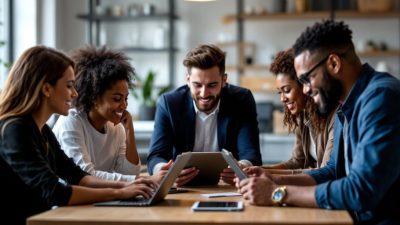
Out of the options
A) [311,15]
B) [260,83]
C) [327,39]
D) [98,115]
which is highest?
[311,15]

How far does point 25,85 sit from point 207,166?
0.81 metres

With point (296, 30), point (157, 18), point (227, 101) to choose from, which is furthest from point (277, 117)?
point (227, 101)

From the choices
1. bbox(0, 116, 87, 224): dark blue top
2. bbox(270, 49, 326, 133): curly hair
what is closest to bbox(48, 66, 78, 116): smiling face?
bbox(0, 116, 87, 224): dark blue top

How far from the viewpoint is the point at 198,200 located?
2.21 meters

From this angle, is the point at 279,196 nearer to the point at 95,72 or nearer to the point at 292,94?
the point at 292,94

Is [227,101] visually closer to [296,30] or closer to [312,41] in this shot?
[312,41]

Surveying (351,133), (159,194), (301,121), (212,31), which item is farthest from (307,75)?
(212,31)

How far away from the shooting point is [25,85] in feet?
6.94

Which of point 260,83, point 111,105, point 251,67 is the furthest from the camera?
point 251,67

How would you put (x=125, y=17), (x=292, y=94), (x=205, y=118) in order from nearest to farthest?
(x=292, y=94), (x=205, y=118), (x=125, y=17)

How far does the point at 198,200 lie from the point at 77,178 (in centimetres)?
51

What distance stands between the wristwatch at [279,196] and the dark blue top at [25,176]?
2.11ft

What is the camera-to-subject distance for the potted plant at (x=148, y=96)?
667 cm

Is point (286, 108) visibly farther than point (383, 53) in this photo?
No
